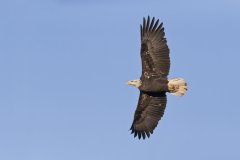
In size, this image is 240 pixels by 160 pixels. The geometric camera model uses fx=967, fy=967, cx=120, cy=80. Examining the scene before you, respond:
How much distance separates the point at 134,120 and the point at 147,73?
6.20 feet

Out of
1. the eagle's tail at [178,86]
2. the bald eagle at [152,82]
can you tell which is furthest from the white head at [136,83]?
the eagle's tail at [178,86]

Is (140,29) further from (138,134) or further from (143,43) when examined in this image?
(138,134)

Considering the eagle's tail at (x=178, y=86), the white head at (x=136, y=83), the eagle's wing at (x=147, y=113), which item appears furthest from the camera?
the eagle's wing at (x=147, y=113)

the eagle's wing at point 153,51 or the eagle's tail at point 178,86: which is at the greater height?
the eagle's wing at point 153,51

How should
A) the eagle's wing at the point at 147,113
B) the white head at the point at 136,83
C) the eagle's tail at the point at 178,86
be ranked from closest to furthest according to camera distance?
1. the eagle's tail at the point at 178,86
2. the white head at the point at 136,83
3. the eagle's wing at the point at 147,113

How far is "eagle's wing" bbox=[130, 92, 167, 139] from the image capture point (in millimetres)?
31406

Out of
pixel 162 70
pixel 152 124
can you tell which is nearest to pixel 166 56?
pixel 162 70

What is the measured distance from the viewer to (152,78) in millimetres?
30734

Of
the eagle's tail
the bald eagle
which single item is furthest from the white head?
the eagle's tail

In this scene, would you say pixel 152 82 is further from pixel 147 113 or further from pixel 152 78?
pixel 147 113

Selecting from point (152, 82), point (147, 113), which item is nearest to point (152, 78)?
point (152, 82)

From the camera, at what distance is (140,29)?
3116 cm

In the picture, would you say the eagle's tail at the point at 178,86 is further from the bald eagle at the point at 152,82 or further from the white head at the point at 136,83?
the white head at the point at 136,83

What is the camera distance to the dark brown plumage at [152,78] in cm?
3066
